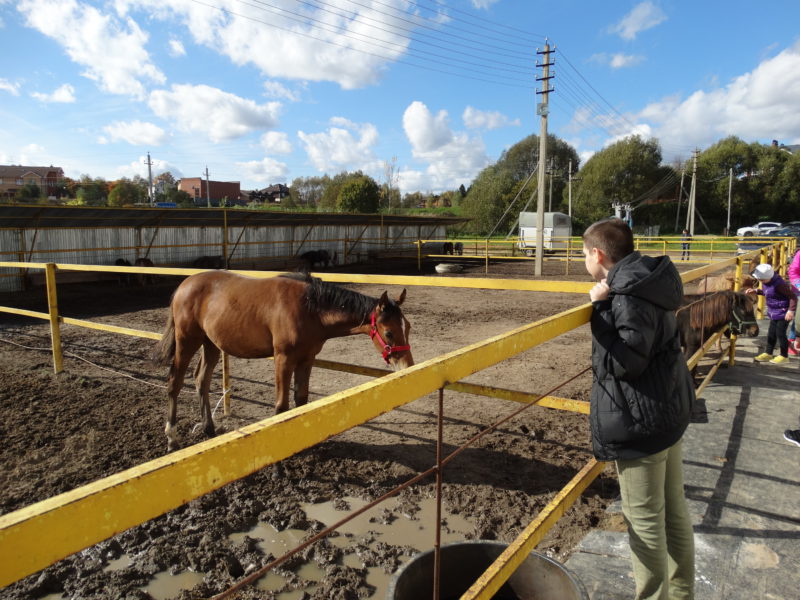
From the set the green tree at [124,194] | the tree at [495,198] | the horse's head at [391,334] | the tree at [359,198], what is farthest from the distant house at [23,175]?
the horse's head at [391,334]

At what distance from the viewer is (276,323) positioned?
13.1 feet

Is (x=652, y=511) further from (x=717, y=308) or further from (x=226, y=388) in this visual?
(x=717, y=308)

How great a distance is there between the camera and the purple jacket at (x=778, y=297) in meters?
6.44

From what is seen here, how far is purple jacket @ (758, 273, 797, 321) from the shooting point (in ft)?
21.1

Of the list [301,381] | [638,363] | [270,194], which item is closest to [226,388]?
[301,381]

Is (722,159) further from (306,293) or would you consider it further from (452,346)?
(306,293)

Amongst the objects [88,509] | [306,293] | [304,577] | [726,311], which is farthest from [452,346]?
[88,509]

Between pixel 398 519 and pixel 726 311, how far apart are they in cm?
487

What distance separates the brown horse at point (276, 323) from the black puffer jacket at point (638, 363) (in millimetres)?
1794

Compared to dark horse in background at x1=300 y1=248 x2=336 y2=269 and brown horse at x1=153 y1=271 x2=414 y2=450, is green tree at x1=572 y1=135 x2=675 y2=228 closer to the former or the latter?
dark horse in background at x1=300 y1=248 x2=336 y2=269

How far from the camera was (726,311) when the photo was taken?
5.95 metres

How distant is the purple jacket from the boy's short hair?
233 inches

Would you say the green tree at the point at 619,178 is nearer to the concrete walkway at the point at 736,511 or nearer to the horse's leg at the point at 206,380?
the concrete walkway at the point at 736,511

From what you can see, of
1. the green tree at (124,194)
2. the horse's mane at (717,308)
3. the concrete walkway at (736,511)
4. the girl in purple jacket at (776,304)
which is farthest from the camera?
the green tree at (124,194)
